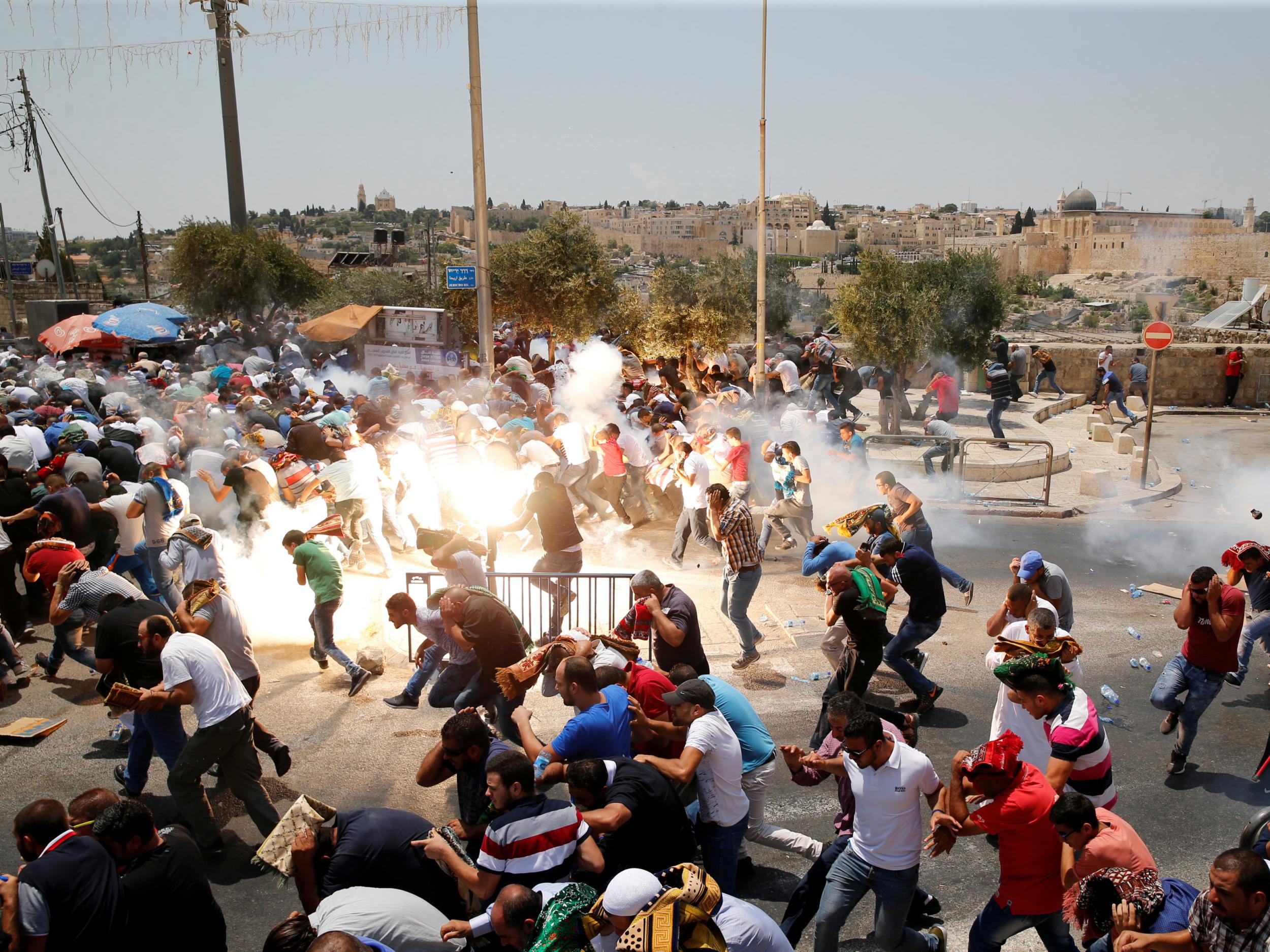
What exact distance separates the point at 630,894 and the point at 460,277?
13318mm

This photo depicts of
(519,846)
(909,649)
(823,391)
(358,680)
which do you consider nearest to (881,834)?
(519,846)

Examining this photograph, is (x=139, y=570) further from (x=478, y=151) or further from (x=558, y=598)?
(x=478, y=151)

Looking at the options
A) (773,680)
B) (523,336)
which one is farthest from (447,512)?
(523,336)

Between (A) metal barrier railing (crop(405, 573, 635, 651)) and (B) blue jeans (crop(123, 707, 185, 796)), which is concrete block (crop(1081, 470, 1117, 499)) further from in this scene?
(B) blue jeans (crop(123, 707, 185, 796))

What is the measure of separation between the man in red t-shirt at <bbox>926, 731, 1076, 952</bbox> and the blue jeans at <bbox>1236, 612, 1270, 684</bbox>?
3833 mm

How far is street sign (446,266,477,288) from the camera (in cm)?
1531

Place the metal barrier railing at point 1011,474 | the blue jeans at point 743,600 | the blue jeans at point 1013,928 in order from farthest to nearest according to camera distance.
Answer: the metal barrier railing at point 1011,474 → the blue jeans at point 743,600 → the blue jeans at point 1013,928

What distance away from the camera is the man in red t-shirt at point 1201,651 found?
6004 mm

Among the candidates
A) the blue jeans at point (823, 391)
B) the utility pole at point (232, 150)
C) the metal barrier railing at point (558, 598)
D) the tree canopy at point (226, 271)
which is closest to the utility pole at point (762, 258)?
the blue jeans at point (823, 391)

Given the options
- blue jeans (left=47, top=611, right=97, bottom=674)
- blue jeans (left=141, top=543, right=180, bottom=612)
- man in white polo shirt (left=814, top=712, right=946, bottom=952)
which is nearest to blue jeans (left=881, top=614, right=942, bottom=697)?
man in white polo shirt (left=814, top=712, right=946, bottom=952)

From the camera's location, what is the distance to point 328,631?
764cm

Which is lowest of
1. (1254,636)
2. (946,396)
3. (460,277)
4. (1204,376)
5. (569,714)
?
(569,714)

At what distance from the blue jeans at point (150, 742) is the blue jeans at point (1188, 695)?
6053 mm

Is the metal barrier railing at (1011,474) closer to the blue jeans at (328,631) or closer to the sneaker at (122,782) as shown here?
the blue jeans at (328,631)
